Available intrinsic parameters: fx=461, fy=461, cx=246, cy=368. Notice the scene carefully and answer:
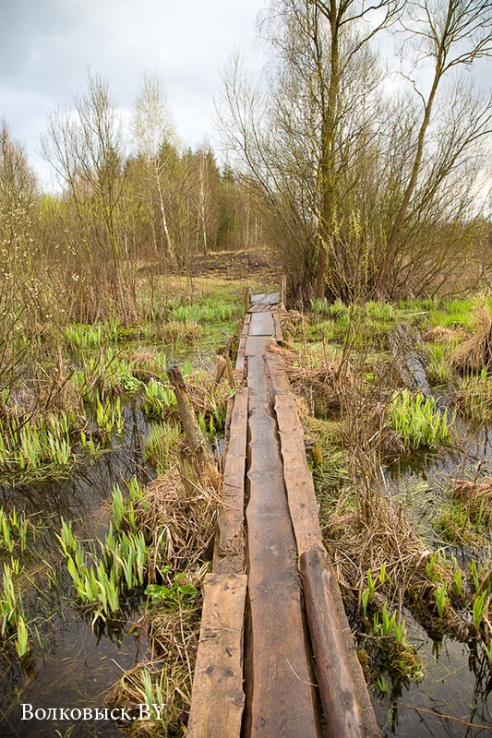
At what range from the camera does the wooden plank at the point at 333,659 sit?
1.58 m

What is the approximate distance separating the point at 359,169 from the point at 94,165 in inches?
209

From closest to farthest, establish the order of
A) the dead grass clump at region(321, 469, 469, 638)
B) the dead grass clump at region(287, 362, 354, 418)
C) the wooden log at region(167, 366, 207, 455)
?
the dead grass clump at region(321, 469, 469, 638)
the wooden log at region(167, 366, 207, 455)
the dead grass clump at region(287, 362, 354, 418)

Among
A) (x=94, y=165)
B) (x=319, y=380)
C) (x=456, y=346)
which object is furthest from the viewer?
(x=94, y=165)

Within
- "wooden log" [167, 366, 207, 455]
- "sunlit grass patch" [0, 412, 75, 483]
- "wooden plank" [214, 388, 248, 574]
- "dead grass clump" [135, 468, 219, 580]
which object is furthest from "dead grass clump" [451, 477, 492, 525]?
"sunlit grass patch" [0, 412, 75, 483]

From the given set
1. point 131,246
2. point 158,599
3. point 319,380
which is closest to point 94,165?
point 131,246

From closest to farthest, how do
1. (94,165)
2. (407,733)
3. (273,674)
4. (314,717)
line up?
(314,717) < (273,674) < (407,733) < (94,165)

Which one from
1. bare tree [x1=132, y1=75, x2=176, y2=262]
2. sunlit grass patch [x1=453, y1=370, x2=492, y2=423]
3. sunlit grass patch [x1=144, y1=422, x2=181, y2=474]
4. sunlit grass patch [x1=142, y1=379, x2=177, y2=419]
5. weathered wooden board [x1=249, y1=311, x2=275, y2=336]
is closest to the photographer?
sunlit grass patch [x1=144, y1=422, x2=181, y2=474]

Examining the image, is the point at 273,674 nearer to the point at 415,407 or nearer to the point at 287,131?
the point at 415,407

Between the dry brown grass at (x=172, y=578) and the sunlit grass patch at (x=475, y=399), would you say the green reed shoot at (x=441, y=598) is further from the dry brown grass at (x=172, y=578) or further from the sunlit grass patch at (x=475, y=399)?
the sunlit grass patch at (x=475, y=399)

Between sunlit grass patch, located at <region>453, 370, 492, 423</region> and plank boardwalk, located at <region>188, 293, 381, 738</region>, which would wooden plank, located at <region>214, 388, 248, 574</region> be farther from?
sunlit grass patch, located at <region>453, 370, 492, 423</region>

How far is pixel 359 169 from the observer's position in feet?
31.7

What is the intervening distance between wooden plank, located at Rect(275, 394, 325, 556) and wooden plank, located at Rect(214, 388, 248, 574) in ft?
0.98

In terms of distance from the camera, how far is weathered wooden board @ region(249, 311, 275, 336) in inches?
291

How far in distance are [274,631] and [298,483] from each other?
1.10m
